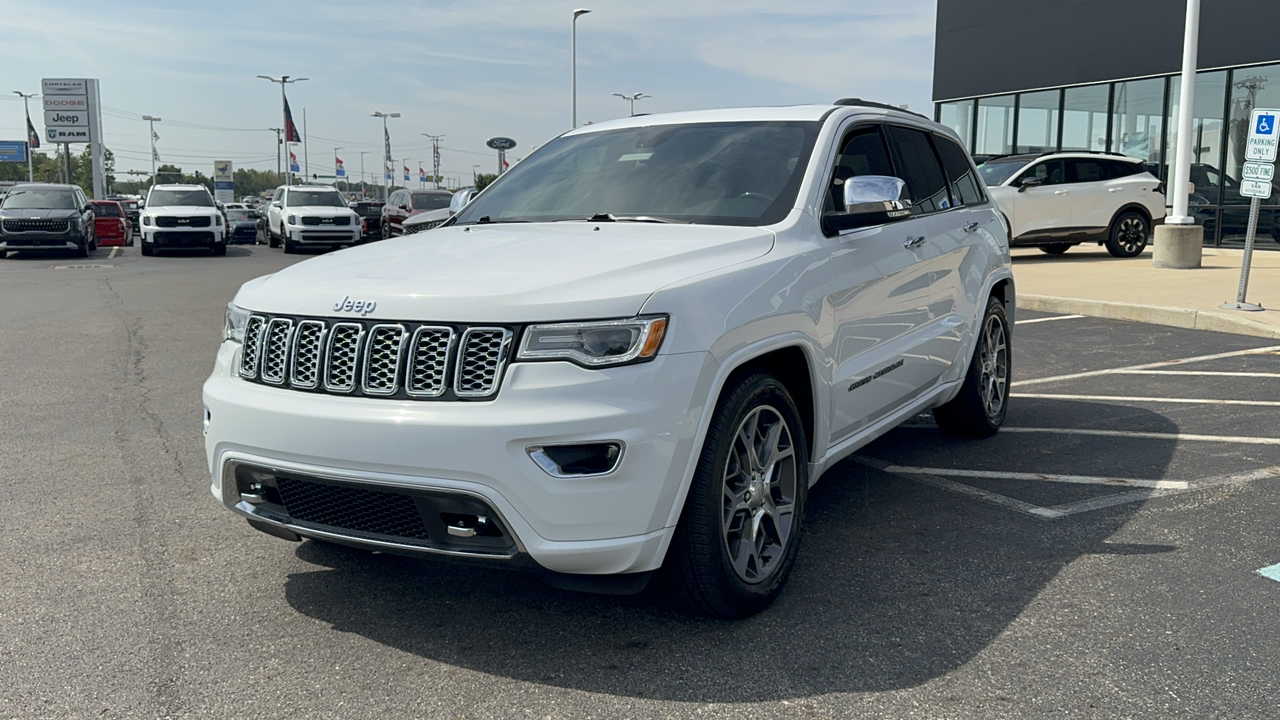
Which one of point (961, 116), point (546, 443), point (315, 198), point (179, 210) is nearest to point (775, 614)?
point (546, 443)

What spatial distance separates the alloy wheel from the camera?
11.8ft

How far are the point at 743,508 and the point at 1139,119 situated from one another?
22.2 metres

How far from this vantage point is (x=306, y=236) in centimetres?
2800

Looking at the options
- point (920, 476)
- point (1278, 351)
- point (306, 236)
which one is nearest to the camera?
point (920, 476)

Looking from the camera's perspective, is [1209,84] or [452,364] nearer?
[452,364]

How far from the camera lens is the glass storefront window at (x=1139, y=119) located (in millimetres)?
22234

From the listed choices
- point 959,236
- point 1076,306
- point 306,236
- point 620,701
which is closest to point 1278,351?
point 1076,306

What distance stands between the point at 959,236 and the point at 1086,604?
7.82ft

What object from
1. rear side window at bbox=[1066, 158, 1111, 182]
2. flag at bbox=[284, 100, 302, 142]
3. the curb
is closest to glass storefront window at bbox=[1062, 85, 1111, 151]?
rear side window at bbox=[1066, 158, 1111, 182]

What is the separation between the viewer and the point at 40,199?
25.6 metres

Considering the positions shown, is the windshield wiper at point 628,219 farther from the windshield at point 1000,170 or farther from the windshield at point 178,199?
the windshield at point 178,199

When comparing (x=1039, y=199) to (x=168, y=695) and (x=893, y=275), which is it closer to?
(x=893, y=275)

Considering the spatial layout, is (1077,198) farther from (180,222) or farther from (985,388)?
(180,222)

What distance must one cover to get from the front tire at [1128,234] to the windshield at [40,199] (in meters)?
22.5
